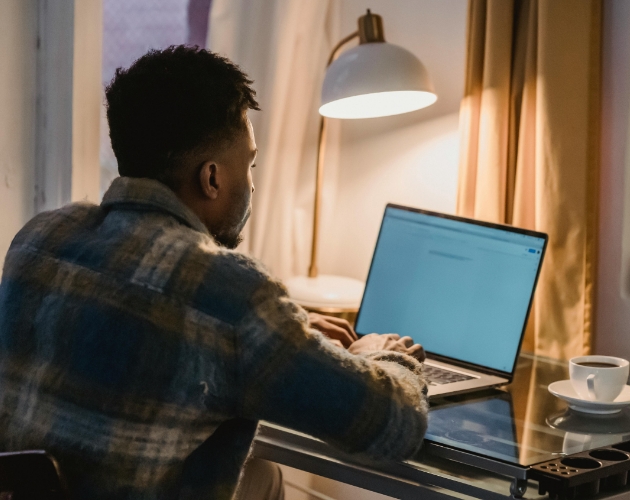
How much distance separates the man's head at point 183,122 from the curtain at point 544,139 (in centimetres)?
71

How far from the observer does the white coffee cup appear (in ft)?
3.66

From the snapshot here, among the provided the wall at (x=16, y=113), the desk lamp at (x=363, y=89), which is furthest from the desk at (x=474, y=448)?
the wall at (x=16, y=113)

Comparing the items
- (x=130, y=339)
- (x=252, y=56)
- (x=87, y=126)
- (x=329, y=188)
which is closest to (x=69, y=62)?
(x=87, y=126)

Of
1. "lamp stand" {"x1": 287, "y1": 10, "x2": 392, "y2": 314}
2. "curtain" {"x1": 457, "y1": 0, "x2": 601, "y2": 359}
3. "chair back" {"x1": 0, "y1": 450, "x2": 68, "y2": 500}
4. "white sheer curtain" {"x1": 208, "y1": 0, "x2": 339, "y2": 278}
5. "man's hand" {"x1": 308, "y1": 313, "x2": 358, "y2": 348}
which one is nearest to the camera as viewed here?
"chair back" {"x1": 0, "y1": 450, "x2": 68, "y2": 500}

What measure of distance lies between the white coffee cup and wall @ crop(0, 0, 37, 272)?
1.19 m

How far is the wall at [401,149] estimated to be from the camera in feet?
5.78

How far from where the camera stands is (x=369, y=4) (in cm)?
191

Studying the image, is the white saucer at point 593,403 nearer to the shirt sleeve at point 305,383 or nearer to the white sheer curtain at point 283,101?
the shirt sleeve at point 305,383

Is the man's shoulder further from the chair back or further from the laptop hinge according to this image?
the laptop hinge

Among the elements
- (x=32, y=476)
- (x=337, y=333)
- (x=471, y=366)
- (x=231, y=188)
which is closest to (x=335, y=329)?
(x=337, y=333)

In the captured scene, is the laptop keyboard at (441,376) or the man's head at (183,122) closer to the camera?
the man's head at (183,122)

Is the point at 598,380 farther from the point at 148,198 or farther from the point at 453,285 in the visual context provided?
the point at 148,198

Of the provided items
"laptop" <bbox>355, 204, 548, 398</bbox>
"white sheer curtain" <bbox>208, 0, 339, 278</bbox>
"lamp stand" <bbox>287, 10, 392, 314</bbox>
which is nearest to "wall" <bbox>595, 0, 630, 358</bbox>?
"laptop" <bbox>355, 204, 548, 398</bbox>

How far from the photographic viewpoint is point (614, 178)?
57.3 inches
